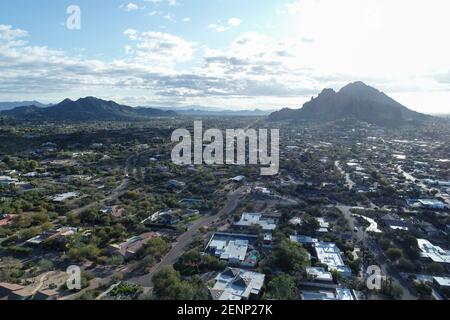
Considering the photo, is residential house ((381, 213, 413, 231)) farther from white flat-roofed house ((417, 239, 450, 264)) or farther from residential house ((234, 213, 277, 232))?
residential house ((234, 213, 277, 232))

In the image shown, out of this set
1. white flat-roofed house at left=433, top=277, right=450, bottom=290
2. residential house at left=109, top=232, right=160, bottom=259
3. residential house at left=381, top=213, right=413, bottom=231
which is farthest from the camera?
residential house at left=381, top=213, right=413, bottom=231

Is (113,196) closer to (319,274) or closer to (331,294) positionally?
(319,274)

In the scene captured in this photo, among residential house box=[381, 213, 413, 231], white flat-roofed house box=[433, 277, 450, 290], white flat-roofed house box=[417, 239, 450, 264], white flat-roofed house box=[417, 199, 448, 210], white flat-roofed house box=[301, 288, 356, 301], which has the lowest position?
white flat-roofed house box=[433, 277, 450, 290]

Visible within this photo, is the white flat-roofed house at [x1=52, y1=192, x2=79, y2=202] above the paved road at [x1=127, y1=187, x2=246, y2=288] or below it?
above

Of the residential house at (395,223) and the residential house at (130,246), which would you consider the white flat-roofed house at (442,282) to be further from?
the residential house at (130,246)

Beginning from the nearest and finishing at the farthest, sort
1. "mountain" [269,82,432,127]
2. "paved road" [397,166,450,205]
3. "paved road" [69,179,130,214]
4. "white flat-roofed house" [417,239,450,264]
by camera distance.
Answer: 1. "white flat-roofed house" [417,239,450,264]
2. "paved road" [69,179,130,214]
3. "paved road" [397,166,450,205]
4. "mountain" [269,82,432,127]

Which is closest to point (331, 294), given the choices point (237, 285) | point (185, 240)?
point (237, 285)

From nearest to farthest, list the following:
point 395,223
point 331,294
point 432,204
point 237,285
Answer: point 331,294, point 237,285, point 395,223, point 432,204

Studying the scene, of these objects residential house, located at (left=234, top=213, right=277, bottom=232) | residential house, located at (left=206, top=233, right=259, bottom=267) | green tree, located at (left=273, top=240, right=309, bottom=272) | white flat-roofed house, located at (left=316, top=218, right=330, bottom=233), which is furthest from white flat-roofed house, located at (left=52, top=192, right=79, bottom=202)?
white flat-roofed house, located at (left=316, top=218, right=330, bottom=233)
